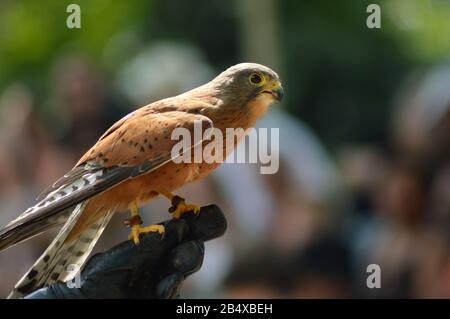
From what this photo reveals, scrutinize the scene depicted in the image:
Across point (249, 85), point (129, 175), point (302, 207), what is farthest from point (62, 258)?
point (302, 207)

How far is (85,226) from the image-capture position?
4.64 meters

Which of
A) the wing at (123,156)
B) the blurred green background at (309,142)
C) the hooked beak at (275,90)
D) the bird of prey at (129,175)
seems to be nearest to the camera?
the wing at (123,156)

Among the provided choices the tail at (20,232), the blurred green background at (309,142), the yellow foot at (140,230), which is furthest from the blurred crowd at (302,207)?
the tail at (20,232)

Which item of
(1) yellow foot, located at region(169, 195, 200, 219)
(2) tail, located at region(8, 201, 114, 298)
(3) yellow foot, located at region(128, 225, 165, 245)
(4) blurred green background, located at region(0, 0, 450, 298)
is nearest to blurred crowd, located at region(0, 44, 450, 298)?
(4) blurred green background, located at region(0, 0, 450, 298)

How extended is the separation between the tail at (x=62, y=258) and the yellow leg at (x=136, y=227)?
12 centimetres

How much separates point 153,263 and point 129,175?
1.49 feet

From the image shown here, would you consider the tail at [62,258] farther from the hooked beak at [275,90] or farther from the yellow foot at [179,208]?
the hooked beak at [275,90]

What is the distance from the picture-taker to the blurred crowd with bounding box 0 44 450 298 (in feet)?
23.7

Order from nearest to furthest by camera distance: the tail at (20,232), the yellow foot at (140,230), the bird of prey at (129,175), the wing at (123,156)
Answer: the tail at (20,232) → the wing at (123,156) → the bird of prey at (129,175) → the yellow foot at (140,230)

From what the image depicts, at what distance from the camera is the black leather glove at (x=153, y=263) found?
15.4ft

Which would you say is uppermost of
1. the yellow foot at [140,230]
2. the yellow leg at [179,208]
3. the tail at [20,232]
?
the tail at [20,232]

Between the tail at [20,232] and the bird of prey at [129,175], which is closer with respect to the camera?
the tail at [20,232]

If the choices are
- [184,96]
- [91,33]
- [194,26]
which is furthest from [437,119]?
Answer: [91,33]
